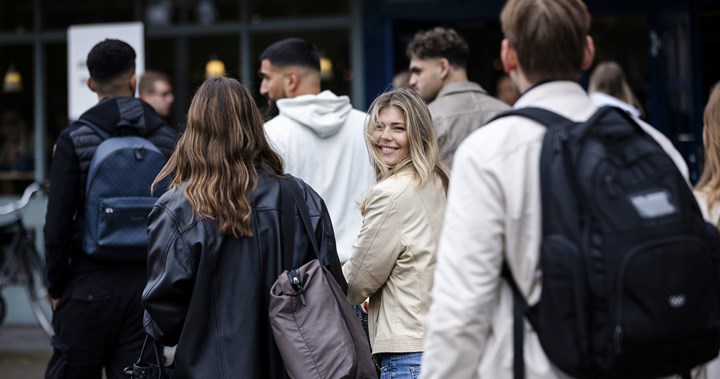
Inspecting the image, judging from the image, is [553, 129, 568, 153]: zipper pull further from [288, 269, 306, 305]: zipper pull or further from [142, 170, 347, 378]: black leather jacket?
[142, 170, 347, 378]: black leather jacket

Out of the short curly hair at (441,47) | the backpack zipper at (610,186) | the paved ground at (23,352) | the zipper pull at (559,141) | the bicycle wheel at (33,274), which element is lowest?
the paved ground at (23,352)

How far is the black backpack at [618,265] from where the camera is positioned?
2459mm

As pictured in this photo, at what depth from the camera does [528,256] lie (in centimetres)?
261

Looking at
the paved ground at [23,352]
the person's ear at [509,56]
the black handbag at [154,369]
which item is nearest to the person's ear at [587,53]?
the person's ear at [509,56]

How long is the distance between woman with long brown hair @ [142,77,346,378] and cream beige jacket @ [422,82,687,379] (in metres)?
1.13

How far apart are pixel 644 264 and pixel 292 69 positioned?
3.28 metres

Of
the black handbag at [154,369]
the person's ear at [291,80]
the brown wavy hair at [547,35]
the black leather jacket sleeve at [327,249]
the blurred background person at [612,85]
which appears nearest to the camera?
the brown wavy hair at [547,35]

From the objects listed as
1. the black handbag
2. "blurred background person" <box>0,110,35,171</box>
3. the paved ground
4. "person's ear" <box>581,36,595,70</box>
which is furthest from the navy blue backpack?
"blurred background person" <box>0,110,35,171</box>

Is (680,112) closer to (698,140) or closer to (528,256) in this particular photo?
(698,140)

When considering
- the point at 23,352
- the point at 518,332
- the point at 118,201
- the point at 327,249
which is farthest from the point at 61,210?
the point at 23,352

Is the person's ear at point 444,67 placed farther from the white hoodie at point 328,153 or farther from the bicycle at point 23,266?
the bicycle at point 23,266

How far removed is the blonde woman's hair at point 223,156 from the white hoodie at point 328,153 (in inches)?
45.8

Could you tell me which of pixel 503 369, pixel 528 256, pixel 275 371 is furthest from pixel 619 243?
pixel 275 371

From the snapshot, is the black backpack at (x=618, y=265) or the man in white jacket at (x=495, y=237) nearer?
the black backpack at (x=618, y=265)
